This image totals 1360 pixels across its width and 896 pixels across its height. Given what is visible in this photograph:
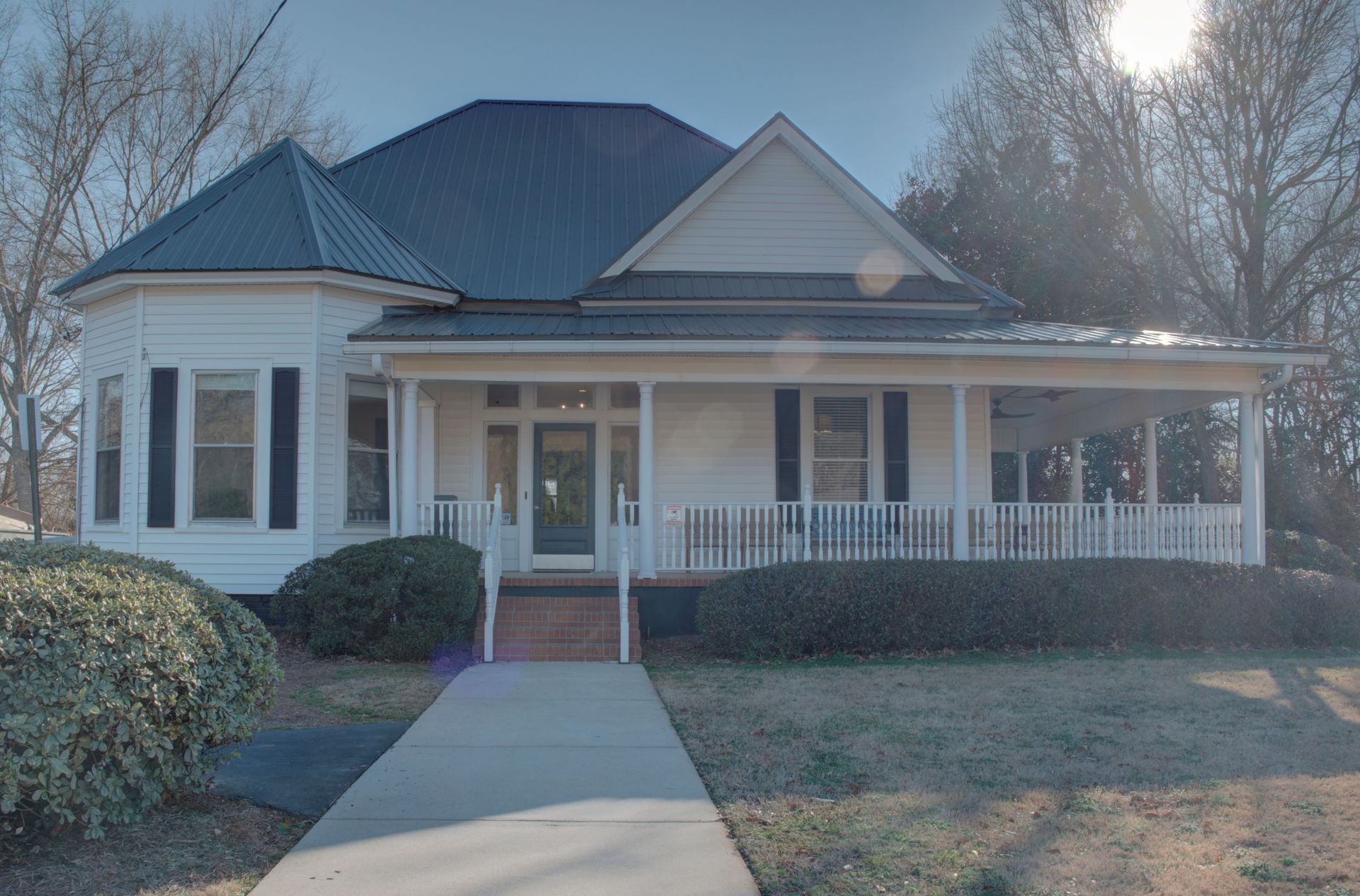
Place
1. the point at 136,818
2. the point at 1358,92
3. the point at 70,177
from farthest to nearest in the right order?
1. the point at 70,177
2. the point at 1358,92
3. the point at 136,818

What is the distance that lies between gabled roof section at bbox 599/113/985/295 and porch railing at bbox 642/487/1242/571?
146 inches

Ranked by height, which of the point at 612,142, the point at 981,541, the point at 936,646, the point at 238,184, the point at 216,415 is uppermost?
the point at 612,142

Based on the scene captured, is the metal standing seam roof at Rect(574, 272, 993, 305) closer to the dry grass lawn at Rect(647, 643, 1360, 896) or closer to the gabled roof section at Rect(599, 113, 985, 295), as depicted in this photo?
the gabled roof section at Rect(599, 113, 985, 295)

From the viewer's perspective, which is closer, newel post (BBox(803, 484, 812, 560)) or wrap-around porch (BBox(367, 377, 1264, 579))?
newel post (BBox(803, 484, 812, 560))

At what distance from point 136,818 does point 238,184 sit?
11.5 meters

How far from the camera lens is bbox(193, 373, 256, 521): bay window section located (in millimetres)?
12961

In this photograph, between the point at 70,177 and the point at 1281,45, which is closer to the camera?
the point at 1281,45

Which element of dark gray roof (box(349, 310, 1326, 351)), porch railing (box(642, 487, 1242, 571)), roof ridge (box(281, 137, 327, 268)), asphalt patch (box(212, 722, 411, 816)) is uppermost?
roof ridge (box(281, 137, 327, 268))

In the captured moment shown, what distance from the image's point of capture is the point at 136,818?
491cm

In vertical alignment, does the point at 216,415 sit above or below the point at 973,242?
below

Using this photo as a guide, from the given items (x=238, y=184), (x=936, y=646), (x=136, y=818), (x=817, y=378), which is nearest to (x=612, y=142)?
(x=238, y=184)

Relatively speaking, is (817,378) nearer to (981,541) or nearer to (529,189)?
(981,541)

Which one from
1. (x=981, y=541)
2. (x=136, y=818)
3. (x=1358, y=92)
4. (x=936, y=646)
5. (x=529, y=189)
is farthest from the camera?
(x=1358, y=92)

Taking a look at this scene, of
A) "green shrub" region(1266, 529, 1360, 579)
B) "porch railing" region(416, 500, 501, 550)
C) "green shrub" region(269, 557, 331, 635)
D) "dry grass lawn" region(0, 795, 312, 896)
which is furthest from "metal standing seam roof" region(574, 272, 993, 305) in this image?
"dry grass lawn" region(0, 795, 312, 896)
